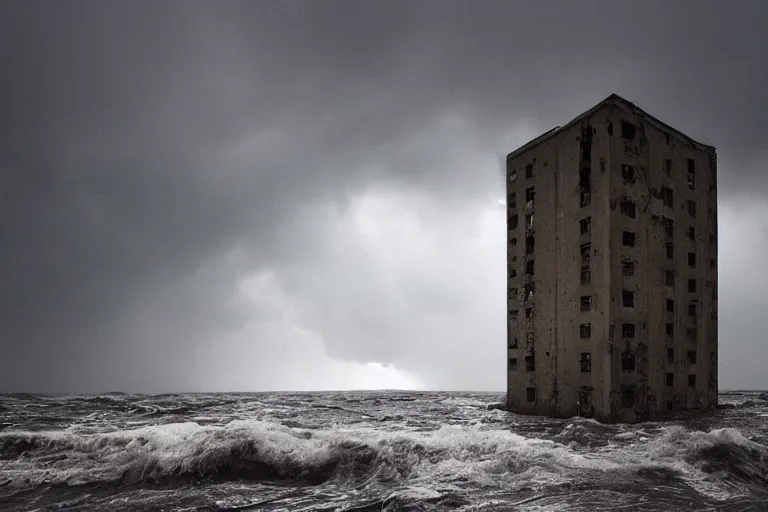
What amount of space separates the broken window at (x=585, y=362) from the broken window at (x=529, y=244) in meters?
8.59

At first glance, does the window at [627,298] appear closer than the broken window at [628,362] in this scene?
No

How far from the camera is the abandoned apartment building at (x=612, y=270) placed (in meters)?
32.3

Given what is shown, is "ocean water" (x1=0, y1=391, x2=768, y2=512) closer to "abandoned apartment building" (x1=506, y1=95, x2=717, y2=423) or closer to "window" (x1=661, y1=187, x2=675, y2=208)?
"abandoned apartment building" (x1=506, y1=95, x2=717, y2=423)

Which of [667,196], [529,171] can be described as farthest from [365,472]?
[667,196]

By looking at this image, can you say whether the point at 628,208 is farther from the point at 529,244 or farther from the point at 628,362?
the point at 628,362

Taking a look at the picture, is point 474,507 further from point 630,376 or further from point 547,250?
point 547,250

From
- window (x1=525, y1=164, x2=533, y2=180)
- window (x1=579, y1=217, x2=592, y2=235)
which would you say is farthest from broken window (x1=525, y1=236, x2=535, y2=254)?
window (x1=579, y1=217, x2=592, y2=235)

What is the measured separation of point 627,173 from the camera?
34.2m

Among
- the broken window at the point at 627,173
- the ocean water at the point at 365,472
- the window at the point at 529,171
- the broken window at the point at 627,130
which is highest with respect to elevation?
the broken window at the point at 627,130

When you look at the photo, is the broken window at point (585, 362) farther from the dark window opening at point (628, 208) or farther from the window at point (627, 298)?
the dark window opening at point (628, 208)

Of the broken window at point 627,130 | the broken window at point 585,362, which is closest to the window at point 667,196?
the broken window at point 627,130

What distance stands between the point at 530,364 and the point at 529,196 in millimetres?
11513

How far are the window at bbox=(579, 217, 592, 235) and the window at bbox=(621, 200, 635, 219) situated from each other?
192cm

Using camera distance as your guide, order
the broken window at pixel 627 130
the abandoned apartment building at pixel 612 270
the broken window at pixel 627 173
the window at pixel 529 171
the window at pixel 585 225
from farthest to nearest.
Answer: the window at pixel 529 171 < the broken window at pixel 627 130 < the broken window at pixel 627 173 < the window at pixel 585 225 < the abandoned apartment building at pixel 612 270
